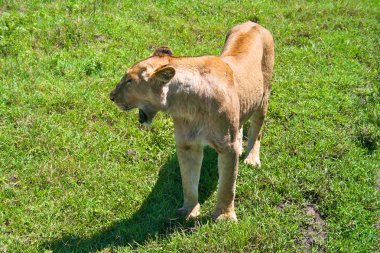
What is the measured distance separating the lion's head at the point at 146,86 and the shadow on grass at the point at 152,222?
1.16 metres

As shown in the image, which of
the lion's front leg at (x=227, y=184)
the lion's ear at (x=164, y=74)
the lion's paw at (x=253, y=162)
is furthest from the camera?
the lion's paw at (x=253, y=162)

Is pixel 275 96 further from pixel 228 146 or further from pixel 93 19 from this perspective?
pixel 93 19

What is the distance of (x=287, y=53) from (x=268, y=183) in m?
3.61

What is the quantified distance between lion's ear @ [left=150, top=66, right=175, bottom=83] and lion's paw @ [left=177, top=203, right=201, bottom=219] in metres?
1.58

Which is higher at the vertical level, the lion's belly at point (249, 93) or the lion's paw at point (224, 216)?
the lion's belly at point (249, 93)

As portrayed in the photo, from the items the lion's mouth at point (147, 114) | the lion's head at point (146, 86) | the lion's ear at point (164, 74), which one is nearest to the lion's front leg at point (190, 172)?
the lion's mouth at point (147, 114)

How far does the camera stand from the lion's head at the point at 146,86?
161 inches

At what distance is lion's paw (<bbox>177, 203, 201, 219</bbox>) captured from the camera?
497 centimetres

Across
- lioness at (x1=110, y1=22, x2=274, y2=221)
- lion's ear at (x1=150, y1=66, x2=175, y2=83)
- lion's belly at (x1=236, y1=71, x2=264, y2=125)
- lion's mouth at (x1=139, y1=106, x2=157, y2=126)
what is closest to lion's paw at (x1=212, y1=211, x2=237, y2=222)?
lioness at (x1=110, y1=22, x2=274, y2=221)

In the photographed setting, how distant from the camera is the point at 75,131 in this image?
6062 millimetres

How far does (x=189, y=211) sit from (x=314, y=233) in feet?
4.21

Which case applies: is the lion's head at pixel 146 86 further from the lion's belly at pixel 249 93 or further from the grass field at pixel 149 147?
the grass field at pixel 149 147

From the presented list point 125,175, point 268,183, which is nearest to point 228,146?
point 268,183

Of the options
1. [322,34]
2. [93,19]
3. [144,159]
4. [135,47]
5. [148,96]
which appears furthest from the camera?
[322,34]
